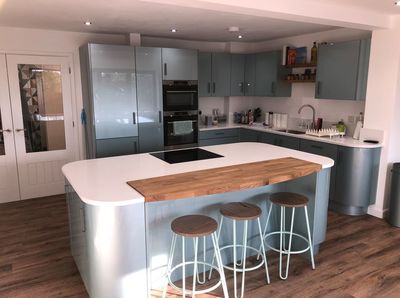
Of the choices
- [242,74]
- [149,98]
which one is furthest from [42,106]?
[242,74]

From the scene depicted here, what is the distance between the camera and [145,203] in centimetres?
215

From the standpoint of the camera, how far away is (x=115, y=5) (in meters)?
3.14

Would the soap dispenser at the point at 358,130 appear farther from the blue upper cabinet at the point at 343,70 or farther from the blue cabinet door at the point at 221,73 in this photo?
the blue cabinet door at the point at 221,73

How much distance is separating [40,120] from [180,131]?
2.00 meters

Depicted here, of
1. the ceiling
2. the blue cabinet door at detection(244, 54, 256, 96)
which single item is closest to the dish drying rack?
the ceiling

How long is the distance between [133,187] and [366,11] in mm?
3046

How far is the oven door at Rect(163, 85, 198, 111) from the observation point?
489 cm

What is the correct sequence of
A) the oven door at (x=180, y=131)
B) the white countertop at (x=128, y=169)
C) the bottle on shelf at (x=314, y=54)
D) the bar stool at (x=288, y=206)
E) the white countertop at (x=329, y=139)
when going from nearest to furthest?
1. the white countertop at (x=128, y=169)
2. the bar stool at (x=288, y=206)
3. the white countertop at (x=329, y=139)
4. the bottle on shelf at (x=314, y=54)
5. the oven door at (x=180, y=131)

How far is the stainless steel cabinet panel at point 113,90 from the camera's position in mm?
4340

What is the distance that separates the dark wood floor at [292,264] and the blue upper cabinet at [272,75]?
2.22 meters

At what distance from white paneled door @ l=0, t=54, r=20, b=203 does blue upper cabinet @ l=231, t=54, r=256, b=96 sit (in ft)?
11.3

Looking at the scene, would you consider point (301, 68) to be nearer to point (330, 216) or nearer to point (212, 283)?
point (330, 216)

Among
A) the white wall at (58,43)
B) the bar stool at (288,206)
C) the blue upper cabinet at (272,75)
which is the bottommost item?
the bar stool at (288,206)

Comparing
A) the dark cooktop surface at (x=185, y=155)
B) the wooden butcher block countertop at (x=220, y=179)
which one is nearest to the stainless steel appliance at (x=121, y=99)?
the dark cooktop surface at (x=185, y=155)
